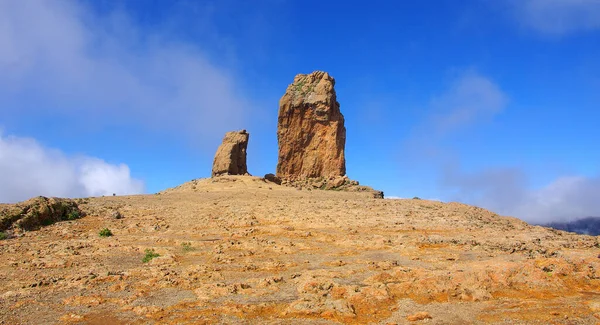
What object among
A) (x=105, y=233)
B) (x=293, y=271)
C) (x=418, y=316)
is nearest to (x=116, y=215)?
(x=105, y=233)

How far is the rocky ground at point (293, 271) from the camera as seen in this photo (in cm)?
900

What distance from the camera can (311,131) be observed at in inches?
1821

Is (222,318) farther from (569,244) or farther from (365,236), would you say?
(569,244)

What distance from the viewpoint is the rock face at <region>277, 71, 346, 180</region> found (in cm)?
4488

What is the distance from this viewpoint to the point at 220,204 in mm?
26953

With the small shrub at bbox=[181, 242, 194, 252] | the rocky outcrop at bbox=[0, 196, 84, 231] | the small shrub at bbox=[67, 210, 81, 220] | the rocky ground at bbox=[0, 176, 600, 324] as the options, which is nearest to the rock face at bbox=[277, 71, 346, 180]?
the rocky ground at bbox=[0, 176, 600, 324]

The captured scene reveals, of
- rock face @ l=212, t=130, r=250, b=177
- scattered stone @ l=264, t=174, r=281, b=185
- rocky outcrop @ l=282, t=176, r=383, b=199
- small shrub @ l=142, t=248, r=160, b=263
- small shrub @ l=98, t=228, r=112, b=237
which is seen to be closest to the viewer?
small shrub @ l=142, t=248, r=160, b=263

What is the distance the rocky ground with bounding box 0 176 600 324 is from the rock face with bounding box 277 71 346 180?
844 inches

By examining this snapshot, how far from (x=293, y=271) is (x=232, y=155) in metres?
32.5

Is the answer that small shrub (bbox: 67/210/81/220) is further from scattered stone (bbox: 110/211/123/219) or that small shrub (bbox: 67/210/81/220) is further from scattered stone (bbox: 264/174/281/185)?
scattered stone (bbox: 264/174/281/185)

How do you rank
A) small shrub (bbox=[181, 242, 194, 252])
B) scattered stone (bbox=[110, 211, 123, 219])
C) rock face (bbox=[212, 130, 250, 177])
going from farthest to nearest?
1. rock face (bbox=[212, 130, 250, 177])
2. scattered stone (bbox=[110, 211, 123, 219])
3. small shrub (bbox=[181, 242, 194, 252])

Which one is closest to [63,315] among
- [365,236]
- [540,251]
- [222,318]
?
[222,318]

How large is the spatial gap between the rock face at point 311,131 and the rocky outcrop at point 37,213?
26.7 meters

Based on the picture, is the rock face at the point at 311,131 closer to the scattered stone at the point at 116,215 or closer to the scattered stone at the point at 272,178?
the scattered stone at the point at 272,178
